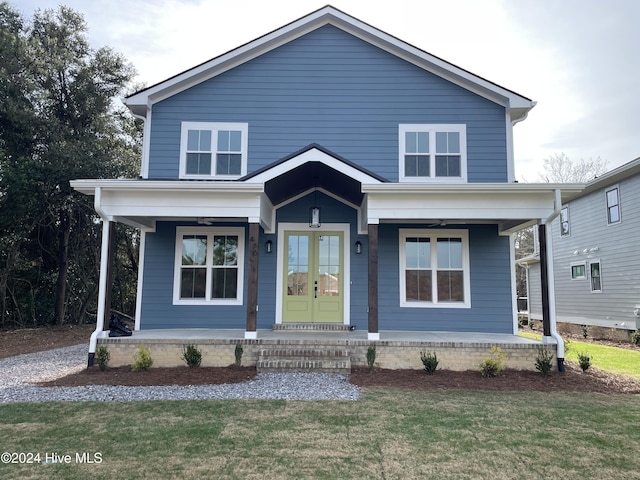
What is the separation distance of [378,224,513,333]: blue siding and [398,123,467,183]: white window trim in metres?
1.29

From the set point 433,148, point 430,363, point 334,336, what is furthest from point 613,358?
point 334,336

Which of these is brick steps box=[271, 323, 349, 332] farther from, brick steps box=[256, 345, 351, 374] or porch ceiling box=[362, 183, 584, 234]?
porch ceiling box=[362, 183, 584, 234]

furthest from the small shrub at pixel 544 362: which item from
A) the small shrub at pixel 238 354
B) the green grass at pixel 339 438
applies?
the small shrub at pixel 238 354

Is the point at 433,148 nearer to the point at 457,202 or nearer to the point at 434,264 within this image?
the point at 457,202

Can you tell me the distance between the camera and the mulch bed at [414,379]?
6.19m

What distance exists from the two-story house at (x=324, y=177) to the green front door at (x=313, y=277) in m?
0.02

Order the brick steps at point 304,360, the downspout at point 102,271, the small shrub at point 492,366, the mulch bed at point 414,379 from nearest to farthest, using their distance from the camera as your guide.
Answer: the mulch bed at point 414,379 → the small shrub at point 492,366 → the brick steps at point 304,360 → the downspout at point 102,271

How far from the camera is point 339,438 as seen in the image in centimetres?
404

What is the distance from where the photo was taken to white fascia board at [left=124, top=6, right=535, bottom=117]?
30.6ft

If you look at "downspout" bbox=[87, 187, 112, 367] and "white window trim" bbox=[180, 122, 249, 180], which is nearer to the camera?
"downspout" bbox=[87, 187, 112, 367]

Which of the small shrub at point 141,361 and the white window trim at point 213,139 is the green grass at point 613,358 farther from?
the white window trim at point 213,139

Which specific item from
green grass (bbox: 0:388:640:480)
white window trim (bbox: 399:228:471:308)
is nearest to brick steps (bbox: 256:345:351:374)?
green grass (bbox: 0:388:640:480)

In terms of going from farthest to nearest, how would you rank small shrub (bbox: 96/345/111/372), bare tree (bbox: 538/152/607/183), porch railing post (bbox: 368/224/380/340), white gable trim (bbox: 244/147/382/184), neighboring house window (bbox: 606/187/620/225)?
bare tree (bbox: 538/152/607/183) < neighboring house window (bbox: 606/187/620/225) < white gable trim (bbox: 244/147/382/184) < porch railing post (bbox: 368/224/380/340) < small shrub (bbox: 96/345/111/372)

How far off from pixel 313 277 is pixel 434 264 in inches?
109
